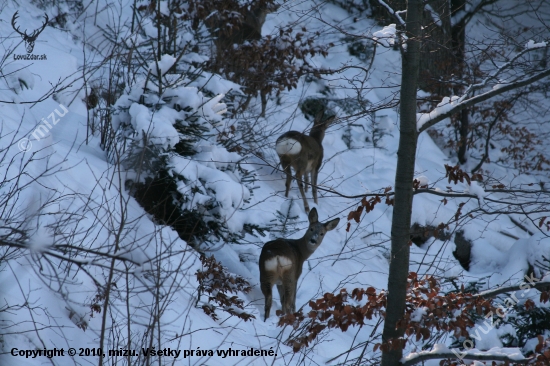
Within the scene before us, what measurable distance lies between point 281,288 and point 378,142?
26.2 ft

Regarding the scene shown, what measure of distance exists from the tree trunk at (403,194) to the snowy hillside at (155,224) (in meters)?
0.15

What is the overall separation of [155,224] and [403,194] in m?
2.97

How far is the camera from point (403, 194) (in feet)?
12.8

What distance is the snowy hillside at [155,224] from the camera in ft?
11.8

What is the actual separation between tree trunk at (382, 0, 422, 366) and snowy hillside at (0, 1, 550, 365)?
0.15 metres

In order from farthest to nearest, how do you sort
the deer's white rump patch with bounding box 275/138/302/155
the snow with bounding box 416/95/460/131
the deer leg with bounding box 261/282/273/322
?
the deer's white rump patch with bounding box 275/138/302/155 < the deer leg with bounding box 261/282/273/322 < the snow with bounding box 416/95/460/131

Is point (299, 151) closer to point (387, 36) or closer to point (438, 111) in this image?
point (438, 111)

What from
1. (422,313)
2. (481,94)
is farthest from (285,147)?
(422,313)

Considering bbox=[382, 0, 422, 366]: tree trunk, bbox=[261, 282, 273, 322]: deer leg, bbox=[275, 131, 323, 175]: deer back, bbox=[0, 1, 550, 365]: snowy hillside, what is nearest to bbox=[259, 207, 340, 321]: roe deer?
bbox=[261, 282, 273, 322]: deer leg

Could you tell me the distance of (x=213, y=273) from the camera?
21.1 ft

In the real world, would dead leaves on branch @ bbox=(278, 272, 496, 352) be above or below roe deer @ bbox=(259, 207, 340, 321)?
below

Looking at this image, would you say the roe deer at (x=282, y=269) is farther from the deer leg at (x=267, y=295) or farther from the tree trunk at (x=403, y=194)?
the tree trunk at (x=403, y=194)

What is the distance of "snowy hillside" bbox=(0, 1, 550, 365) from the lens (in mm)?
3598

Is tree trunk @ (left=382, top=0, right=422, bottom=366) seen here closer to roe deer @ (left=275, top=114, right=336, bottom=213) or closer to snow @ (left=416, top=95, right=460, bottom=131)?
snow @ (left=416, top=95, right=460, bottom=131)
